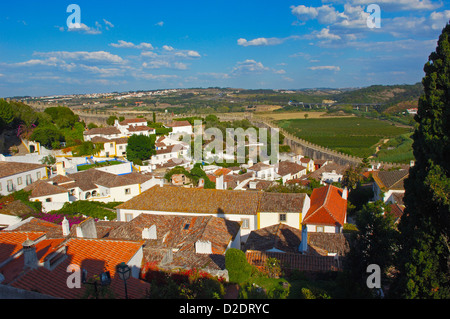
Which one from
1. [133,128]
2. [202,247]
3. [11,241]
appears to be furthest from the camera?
[133,128]

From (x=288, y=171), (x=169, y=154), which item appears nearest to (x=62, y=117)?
(x=169, y=154)

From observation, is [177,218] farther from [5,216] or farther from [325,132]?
[325,132]

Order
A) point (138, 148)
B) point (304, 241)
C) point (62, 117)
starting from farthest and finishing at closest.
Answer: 1. point (62, 117)
2. point (138, 148)
3. point (304, 241)

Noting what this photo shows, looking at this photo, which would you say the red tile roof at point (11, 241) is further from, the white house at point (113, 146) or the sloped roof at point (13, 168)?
the white house at point (113, 146)

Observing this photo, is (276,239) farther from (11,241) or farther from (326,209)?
(11,241)

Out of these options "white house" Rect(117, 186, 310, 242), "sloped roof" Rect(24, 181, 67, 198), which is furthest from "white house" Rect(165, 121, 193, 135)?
"white house" Rect(117, 186, 310, 242)

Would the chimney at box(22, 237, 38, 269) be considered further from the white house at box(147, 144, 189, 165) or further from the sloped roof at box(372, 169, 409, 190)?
the white house at box(147, 144, 189, 165)
